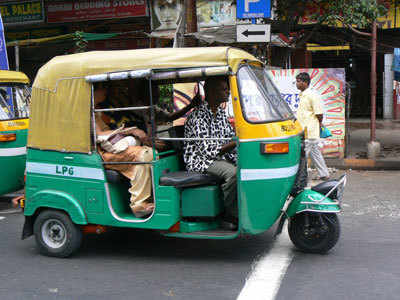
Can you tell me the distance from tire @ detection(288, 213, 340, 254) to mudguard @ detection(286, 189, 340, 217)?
0.49 feet

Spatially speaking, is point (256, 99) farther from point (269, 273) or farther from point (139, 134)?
→ point (269, 273)

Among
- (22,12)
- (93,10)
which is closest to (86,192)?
(93,10)

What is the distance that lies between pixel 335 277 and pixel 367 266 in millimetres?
482

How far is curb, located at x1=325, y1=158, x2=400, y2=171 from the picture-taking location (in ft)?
35.5

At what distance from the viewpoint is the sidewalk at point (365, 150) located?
35.9 feet

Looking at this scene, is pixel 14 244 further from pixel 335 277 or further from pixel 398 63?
pixel 398 63

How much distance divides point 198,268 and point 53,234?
63.7 inches

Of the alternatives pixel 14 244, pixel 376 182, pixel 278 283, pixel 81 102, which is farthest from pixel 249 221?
pixel 376 182

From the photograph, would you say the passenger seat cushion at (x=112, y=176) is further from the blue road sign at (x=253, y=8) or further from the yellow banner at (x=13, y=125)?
the blue road sign at (x=253, y=8)

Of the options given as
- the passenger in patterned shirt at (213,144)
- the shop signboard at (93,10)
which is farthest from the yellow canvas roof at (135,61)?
the shop signboard at (93,10)

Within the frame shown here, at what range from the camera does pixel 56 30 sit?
17.6 m

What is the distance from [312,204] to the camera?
5.25 metres

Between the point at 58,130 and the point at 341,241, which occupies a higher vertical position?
the point at 58,130

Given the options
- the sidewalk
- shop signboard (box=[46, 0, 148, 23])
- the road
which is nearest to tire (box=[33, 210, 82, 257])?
the road
